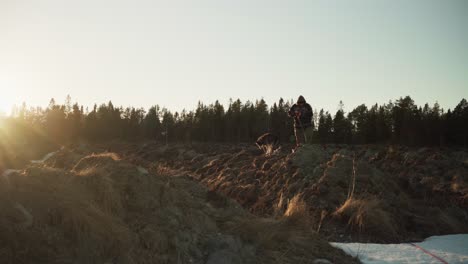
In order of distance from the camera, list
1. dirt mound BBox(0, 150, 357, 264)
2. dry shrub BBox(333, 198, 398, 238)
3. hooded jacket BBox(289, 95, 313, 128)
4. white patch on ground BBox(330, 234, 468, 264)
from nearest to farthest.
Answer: dirt mound BBox(0, 150, 357, 264) → white patch on ground BBox(330, 234, 468, 264) → dry shrub BBox(333, 198, 398, 238) → hooded jacket BBox(289, 95, 313, 128)

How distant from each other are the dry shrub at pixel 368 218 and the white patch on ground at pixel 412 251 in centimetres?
67

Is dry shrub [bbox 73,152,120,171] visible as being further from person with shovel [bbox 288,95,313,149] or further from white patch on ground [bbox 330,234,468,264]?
person with shovel [bbox 288,95,313,149]

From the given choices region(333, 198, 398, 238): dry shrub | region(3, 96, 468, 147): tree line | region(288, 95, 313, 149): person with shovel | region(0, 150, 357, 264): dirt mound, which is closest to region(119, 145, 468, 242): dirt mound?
region(333, 198, 398, 238): dry shrub

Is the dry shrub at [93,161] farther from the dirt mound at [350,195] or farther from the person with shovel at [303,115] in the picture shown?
the person with shovel at [303,115]

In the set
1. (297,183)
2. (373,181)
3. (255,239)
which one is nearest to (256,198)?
(297,183)

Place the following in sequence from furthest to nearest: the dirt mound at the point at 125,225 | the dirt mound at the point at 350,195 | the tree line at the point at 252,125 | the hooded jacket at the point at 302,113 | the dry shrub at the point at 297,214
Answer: the tree line at the point at 252,125
the hooded jacket at the point at 302,113
the dirt mound at the point at 350,195
the dry shrub at the point at 297,214
the dirt mound at the point at 125,225

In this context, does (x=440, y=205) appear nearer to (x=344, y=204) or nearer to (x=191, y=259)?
(x=344, y=204)

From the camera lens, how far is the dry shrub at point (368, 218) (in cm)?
645

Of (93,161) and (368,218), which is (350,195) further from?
(93,161)

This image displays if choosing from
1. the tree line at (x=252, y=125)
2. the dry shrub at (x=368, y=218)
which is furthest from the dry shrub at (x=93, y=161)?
the tree line at (x=252, y=125)

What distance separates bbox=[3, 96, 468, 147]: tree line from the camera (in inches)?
1873

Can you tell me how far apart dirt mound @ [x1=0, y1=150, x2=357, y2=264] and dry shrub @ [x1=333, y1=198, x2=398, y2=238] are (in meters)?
1.86

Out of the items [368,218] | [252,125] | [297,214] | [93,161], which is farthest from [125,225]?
[252,125]

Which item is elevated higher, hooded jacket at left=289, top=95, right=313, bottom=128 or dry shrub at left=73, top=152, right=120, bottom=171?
hooded jacket at left=289, top=95, right=313, bottom=128
